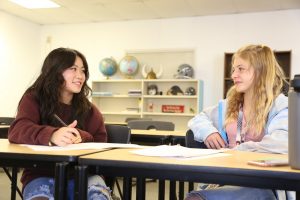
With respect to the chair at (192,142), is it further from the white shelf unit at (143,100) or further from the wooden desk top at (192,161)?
the white shelf unit at (143,100)

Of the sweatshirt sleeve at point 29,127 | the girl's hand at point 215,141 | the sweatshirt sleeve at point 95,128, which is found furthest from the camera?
the sweatshirt sleeve at point 95,128

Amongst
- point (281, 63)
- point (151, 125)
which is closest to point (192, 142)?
point (151, 125)

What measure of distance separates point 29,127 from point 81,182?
0.57m

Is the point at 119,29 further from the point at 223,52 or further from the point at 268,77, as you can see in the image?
the point at 268,77

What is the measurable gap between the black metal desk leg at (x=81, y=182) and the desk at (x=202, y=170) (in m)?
0.02

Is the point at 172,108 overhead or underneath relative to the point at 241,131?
underneath

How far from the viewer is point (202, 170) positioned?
2.97 ft

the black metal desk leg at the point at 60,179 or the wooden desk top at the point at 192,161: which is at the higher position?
the wooden desk top at the point at 192,161

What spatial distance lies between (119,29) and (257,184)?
18.5ft

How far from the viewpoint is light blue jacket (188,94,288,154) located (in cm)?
134

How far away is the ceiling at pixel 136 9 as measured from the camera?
5141 mm

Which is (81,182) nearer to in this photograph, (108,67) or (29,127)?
(29,127)

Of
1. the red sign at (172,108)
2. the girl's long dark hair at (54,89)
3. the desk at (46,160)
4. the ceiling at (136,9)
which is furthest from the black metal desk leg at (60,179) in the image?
the red sign at (172,108)

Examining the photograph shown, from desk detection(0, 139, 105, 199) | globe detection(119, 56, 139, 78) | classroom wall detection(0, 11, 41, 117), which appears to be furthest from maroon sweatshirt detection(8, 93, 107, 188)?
classroom wall detection(0, 11, 41, 117)
